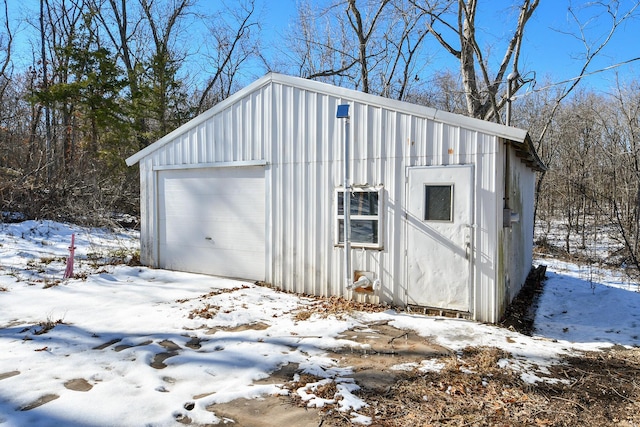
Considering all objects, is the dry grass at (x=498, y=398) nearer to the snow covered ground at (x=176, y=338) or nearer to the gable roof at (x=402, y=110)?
the snow covered ground at (x=176, y=338)

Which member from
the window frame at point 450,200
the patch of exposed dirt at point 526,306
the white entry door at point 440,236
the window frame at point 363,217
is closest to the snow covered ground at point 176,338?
the patch of exposed dirt at point 526,306

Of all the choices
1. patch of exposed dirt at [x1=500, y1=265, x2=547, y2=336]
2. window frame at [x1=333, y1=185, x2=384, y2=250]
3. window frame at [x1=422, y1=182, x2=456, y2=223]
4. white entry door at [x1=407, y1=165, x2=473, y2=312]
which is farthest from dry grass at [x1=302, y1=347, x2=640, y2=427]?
window frame at [x1=333, y1=185, x2=384, y2=250]

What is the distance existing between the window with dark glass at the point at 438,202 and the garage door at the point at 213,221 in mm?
2990

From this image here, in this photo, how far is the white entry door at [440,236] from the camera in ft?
16.8

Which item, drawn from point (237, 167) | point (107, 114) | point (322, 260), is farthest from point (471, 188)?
point (107, 114)

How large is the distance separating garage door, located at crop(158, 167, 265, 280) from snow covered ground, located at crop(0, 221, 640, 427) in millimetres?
426

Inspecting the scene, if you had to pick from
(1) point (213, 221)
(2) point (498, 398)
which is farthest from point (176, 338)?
(1) point (213, 221)

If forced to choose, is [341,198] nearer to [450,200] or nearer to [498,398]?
[450,200]

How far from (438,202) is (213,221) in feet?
14.4

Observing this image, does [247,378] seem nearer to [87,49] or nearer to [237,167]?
[237,167]

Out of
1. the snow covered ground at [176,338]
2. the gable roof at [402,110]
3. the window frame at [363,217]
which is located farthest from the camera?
the window frame at [363,217]

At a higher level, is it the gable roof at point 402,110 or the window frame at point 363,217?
the gable roof at point 402,110

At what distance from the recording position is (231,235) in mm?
7309

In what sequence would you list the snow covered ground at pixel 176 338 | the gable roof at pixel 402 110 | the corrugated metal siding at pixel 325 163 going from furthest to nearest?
the corrugated metal siding at pixel 325 163, the gable roof at pixel 402 110, the snow covered ground at pixel 176 338
